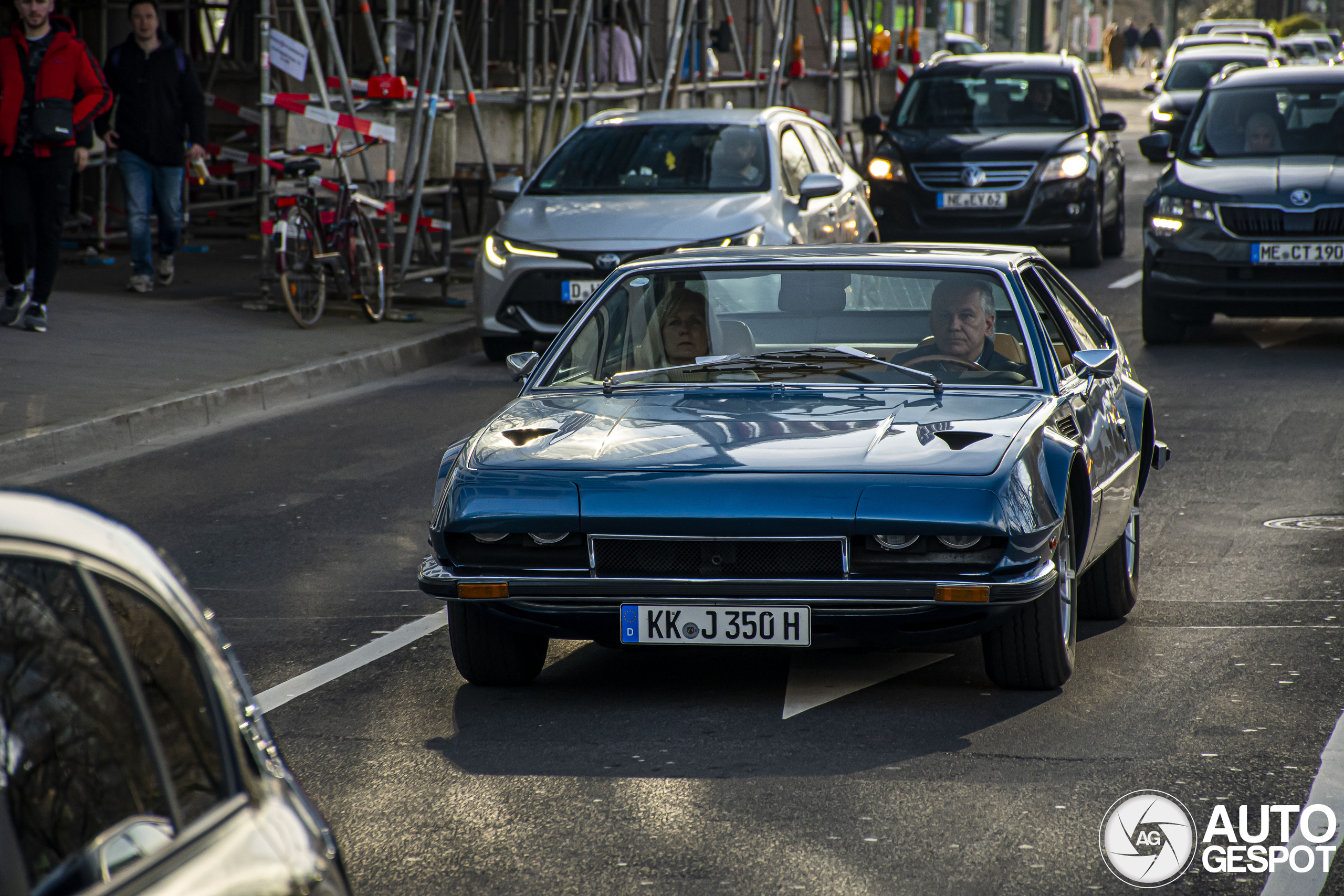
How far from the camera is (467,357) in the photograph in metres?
14.0

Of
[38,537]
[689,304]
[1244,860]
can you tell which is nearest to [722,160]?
[689,304]

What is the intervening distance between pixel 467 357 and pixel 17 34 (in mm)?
3805

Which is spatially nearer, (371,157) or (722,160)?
(722,160)

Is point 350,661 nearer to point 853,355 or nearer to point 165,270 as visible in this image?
point 853,355

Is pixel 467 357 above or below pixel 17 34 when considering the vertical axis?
below

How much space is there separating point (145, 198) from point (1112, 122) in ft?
31.3

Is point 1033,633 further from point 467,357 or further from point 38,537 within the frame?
point 467,357

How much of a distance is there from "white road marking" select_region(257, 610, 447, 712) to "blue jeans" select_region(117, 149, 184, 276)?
874 centimetres

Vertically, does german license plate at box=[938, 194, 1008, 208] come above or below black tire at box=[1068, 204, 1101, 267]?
above

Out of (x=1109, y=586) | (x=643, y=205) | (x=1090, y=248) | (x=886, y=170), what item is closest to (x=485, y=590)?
(x=1109, y=586)

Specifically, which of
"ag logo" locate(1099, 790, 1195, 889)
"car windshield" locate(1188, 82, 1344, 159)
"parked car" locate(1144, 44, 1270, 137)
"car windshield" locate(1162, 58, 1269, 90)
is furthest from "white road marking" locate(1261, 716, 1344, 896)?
"car windshield" locate(1162, 58, 1269, 90)

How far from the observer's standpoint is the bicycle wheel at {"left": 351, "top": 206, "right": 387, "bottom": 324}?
46.8ft

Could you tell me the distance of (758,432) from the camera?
5496mm

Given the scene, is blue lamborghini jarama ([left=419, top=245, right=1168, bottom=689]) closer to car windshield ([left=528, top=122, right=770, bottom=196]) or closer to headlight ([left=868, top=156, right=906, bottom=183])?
car windshield ([left=528, top=122, right=770, bottom=196])
